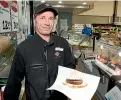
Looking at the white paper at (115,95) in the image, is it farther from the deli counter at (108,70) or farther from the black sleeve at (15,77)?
the black sleeve at (15,77)

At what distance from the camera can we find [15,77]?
1.50 m

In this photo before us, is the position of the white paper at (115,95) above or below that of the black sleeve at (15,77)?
below

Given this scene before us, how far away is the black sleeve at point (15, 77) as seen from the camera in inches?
57.3

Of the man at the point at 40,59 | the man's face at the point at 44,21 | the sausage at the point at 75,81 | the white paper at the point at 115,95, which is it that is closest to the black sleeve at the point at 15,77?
the man at the point at 40,59

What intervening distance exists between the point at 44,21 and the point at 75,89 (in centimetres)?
55

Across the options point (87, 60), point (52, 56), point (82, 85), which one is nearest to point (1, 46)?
point (52, 56)

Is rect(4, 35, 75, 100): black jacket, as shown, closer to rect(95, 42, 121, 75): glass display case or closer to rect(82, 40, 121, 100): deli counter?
rect(82, 40, 121, 100): deli counter

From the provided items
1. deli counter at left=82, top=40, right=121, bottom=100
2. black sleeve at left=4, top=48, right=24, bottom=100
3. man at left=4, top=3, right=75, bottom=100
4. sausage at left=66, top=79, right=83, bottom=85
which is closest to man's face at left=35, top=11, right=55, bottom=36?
man at left=4, top=3, right=75, bottom=100

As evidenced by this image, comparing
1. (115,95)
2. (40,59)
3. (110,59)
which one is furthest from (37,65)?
(110,59)

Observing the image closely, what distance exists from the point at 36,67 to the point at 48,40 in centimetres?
24

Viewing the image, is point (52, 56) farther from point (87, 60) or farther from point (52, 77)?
point (87, 60)

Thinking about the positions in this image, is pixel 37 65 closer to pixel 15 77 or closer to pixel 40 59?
pixel 40 59

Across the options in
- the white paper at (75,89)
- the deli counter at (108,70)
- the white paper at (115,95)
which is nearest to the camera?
the white paper at (75,89)

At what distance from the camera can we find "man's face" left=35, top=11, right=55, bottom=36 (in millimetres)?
1380
